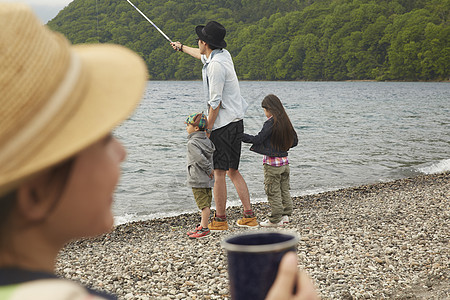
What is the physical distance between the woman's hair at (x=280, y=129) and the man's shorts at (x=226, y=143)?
0.66 metres

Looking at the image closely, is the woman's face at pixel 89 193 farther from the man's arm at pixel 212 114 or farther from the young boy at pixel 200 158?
the young boy at pixel 200 158

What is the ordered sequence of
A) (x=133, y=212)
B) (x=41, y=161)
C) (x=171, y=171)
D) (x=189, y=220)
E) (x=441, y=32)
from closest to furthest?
(x=41, y=161) < (x=189, y=220) < (x=133, y=212) < (x=171, y=171) < (x=441, y=32)

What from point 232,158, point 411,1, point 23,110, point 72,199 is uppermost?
point 411,1

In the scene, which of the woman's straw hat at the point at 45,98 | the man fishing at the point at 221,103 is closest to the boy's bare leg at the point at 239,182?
the man fishing at the point at 221,103

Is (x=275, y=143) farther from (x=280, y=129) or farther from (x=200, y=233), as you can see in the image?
(x=200, y=233)

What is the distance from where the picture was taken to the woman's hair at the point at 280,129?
696 centimetres

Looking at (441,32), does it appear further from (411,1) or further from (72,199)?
(72,199)

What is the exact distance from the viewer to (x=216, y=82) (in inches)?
248

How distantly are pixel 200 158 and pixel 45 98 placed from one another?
5839mm

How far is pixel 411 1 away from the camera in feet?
364

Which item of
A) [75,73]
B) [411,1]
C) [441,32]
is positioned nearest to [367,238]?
[75,73]

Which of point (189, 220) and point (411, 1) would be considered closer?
point (189, 220)

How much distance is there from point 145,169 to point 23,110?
15.9 metres

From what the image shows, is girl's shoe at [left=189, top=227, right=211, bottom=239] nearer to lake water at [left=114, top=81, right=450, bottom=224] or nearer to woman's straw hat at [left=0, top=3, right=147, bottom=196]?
lake water at [left=114, top=81, right=450, bottom=224]
